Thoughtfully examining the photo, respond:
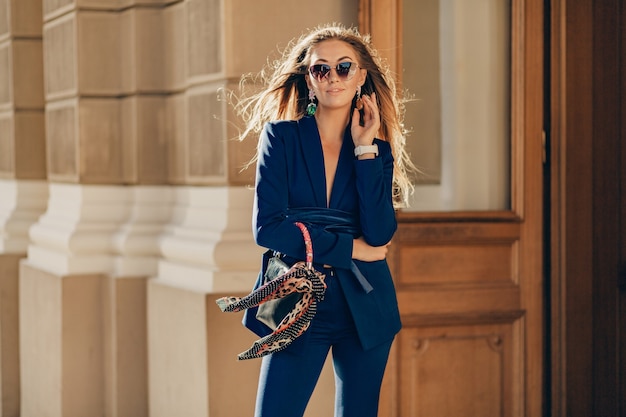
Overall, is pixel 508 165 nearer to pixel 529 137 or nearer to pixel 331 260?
pixel 529 137

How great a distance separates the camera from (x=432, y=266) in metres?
5.35

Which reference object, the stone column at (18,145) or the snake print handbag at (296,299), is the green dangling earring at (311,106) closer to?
the snake print handbag at (296,299)

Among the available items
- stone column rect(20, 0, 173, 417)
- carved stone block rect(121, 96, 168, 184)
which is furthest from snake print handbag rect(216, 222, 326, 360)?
carved stone block rect(121, 96, 168, 184)

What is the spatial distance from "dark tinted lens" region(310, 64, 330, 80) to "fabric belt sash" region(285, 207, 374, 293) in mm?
449

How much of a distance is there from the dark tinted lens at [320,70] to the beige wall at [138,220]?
1797mm

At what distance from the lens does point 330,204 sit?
3721mm

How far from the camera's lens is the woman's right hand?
3690 mm

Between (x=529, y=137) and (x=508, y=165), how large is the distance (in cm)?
20

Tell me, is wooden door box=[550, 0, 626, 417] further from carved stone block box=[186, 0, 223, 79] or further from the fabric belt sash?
the fabric belt sash

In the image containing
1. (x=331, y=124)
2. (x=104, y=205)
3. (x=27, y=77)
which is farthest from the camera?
(x=27, y=77)

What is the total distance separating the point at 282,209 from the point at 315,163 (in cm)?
19

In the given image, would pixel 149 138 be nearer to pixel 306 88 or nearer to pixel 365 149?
pixel 306 88

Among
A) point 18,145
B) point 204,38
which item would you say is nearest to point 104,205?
point 204,38

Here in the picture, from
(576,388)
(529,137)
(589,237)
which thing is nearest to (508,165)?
(529,137)
